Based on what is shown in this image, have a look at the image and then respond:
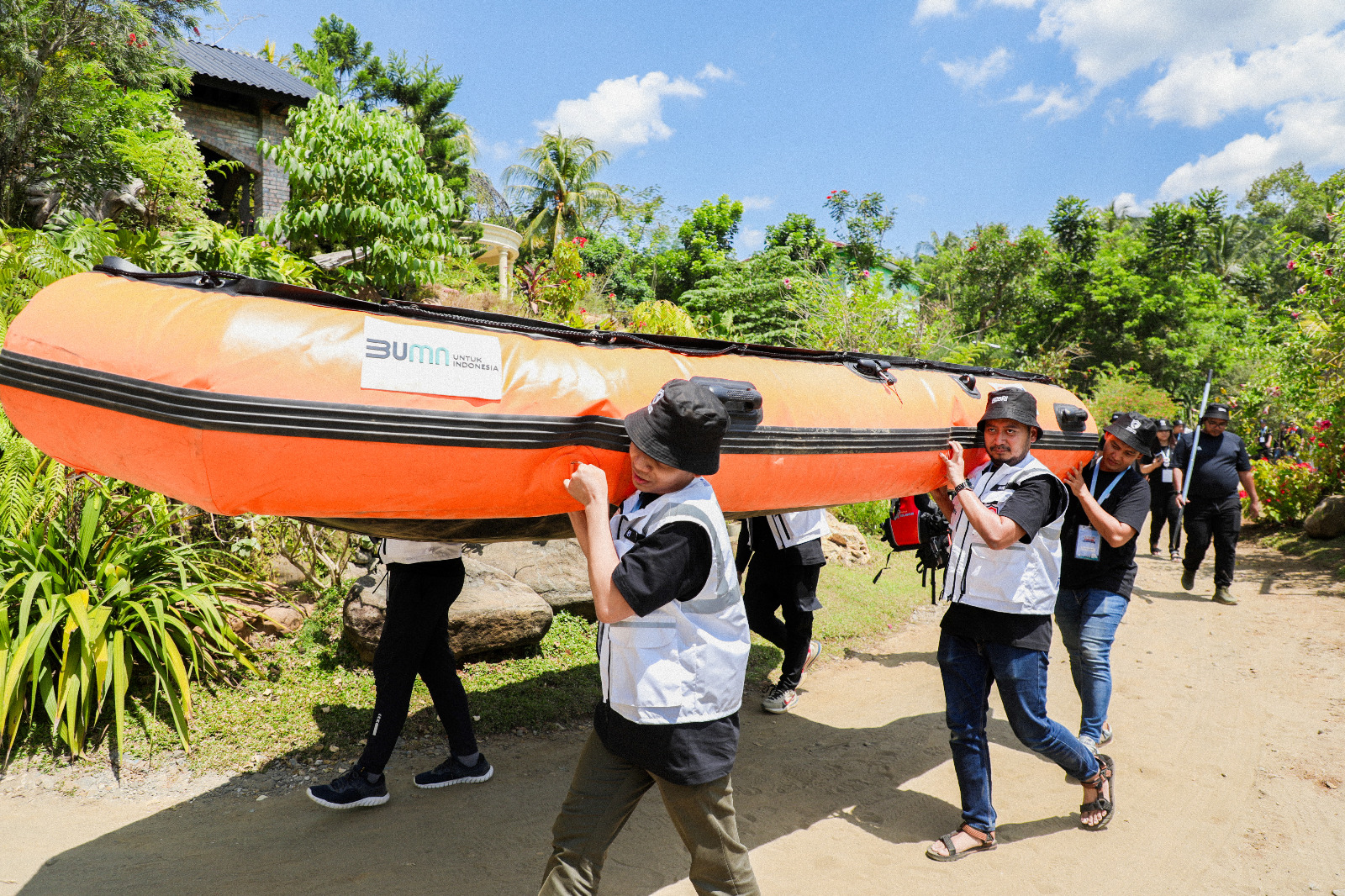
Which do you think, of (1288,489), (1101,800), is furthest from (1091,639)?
(1288,489)

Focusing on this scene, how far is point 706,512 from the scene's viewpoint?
7.02 ft

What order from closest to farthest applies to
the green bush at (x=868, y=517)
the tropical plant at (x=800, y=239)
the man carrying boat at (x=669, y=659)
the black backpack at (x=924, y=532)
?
the man carrying boat at (x=669, y=659)
the black backpack at (x=924, y=532)
the green bush at (x=868, y=517)
the tropical plant at (x=800, y=239)

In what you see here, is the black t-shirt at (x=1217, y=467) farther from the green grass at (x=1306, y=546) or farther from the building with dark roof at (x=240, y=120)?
the building with dark roof at (x=240, y=120)

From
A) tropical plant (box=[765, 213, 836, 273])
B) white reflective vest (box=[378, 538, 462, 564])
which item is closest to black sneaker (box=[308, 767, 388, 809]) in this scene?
Answer: white reflective vest (box=[378, 538, 462, 564])

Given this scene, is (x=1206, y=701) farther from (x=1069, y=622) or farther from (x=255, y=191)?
(x=255, y=191)

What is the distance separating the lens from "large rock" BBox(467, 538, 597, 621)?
555 cm

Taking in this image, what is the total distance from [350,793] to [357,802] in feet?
0.17

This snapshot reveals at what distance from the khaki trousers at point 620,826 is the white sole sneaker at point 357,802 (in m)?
1.42

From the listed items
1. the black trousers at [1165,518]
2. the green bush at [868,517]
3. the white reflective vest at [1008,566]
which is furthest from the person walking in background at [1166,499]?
the white reflective vest at [1008,566]

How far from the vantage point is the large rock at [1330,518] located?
9.80m

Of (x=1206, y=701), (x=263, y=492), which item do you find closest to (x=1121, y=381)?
(x=1206, y=701)

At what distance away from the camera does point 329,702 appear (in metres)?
4.24

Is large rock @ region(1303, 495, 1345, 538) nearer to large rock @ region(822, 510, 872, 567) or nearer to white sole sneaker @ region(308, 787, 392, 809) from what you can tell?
large rock @ region(822, 510, 872, 567)

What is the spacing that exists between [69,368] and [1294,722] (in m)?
6.27
